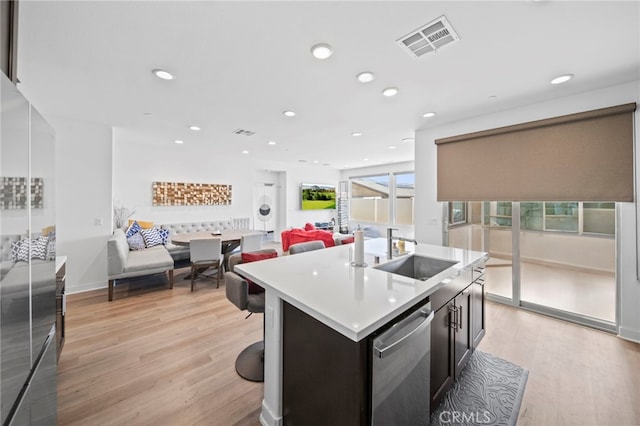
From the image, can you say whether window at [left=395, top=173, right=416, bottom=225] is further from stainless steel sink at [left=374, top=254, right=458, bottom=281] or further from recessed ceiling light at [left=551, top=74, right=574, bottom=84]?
stainless steel sink at [left=374, top=254, right=458, bottom=281]

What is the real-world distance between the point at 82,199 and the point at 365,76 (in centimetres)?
426

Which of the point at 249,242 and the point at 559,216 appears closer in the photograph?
the point at 559,216

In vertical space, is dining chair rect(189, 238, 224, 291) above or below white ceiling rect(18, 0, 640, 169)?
below

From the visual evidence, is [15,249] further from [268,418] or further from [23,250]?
[268,418]

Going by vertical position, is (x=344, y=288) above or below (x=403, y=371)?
above

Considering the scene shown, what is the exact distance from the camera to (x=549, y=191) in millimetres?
2852

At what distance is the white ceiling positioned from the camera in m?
1.56

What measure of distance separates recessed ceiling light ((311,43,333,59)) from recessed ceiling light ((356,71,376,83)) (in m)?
0.43

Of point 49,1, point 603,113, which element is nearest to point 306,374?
point 49,1

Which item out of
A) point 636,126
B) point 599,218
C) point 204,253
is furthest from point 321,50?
point 599,218

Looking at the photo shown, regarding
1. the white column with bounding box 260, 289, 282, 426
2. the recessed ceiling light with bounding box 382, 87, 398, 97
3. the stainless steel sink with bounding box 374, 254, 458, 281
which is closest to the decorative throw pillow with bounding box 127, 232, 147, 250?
the white column with bounding box 260, 289, 282, 426

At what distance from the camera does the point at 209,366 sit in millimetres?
2068

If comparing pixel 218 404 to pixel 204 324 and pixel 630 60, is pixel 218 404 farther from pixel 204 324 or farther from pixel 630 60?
pixel 630 60

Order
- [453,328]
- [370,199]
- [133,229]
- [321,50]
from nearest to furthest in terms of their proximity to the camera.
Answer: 1. [453,328]
2. [321,50]
3. [133,229]
4. [370,199]
